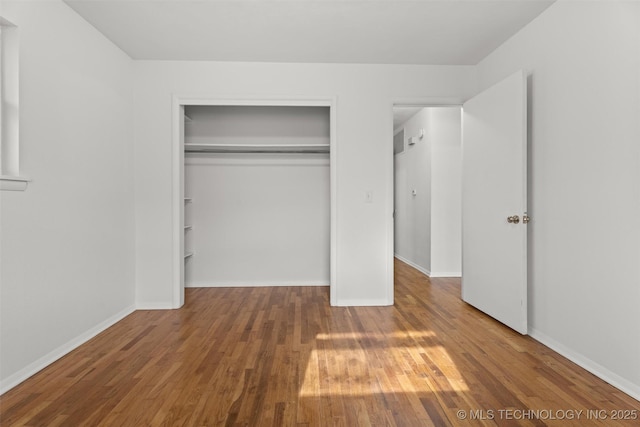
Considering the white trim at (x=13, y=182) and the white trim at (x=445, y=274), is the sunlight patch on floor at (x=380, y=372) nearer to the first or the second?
the white trim at (x=13, y=182)

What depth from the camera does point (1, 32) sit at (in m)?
2.28

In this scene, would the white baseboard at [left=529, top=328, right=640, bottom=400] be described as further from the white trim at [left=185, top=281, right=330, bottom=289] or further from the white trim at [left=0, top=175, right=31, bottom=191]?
the white trim at [left=0, top=175, right=31, bottom=191]

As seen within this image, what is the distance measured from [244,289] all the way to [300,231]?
1.03 metres

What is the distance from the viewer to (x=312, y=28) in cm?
316

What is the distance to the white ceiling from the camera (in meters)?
2.81

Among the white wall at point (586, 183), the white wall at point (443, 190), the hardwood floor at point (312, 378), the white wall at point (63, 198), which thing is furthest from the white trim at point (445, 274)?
the white wall at point (63, 198)

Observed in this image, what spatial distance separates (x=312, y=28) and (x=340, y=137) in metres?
1.14

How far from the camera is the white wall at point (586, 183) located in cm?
217

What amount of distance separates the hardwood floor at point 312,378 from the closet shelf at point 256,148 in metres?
1.95

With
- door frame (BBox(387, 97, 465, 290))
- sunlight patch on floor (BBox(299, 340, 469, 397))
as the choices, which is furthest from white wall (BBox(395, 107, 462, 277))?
sunlight patch on floor (BBox(299, 340, 469, 397))

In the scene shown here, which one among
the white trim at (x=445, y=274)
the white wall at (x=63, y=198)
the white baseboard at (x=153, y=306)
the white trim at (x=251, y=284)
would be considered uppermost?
the white wall at (x=63, y=198)

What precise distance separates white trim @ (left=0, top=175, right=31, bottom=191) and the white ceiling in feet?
4.72

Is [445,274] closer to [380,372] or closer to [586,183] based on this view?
[586,183]

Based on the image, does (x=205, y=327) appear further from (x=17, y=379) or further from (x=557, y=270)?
(x=557, y=270)
